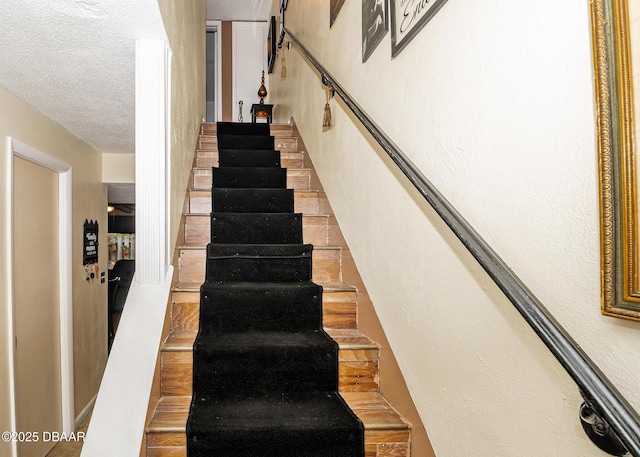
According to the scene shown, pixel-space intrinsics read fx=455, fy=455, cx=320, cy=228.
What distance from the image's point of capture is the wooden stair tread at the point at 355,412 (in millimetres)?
1455

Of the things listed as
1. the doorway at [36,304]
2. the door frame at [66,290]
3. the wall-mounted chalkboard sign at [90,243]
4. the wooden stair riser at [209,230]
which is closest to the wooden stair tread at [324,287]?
the wooden stair riser at [209,230]

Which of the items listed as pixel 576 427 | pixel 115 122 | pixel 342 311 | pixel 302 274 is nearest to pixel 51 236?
pixel 115 122

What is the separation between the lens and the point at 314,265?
2.35 m

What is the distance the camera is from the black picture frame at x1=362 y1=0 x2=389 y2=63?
5.60ft

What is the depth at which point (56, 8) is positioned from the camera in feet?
4.79

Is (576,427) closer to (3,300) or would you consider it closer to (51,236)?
(3,300)

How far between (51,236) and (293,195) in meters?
1.72

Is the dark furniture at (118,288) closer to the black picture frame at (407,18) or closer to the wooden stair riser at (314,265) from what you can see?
the wooden stair riser at (314,265)

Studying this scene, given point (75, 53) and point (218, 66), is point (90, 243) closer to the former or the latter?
point (75, 53)

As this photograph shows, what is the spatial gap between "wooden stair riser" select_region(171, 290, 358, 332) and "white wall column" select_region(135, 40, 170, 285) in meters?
0.22

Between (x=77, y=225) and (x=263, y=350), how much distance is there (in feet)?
8.51

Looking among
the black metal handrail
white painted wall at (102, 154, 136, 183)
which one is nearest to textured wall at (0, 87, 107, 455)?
white painted wall at (102, 154, 136, 183)

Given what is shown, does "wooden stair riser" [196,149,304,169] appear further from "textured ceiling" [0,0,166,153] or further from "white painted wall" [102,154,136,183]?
"white painted wall" [102,154,136,183]

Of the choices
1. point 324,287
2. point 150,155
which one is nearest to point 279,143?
point 324,287
